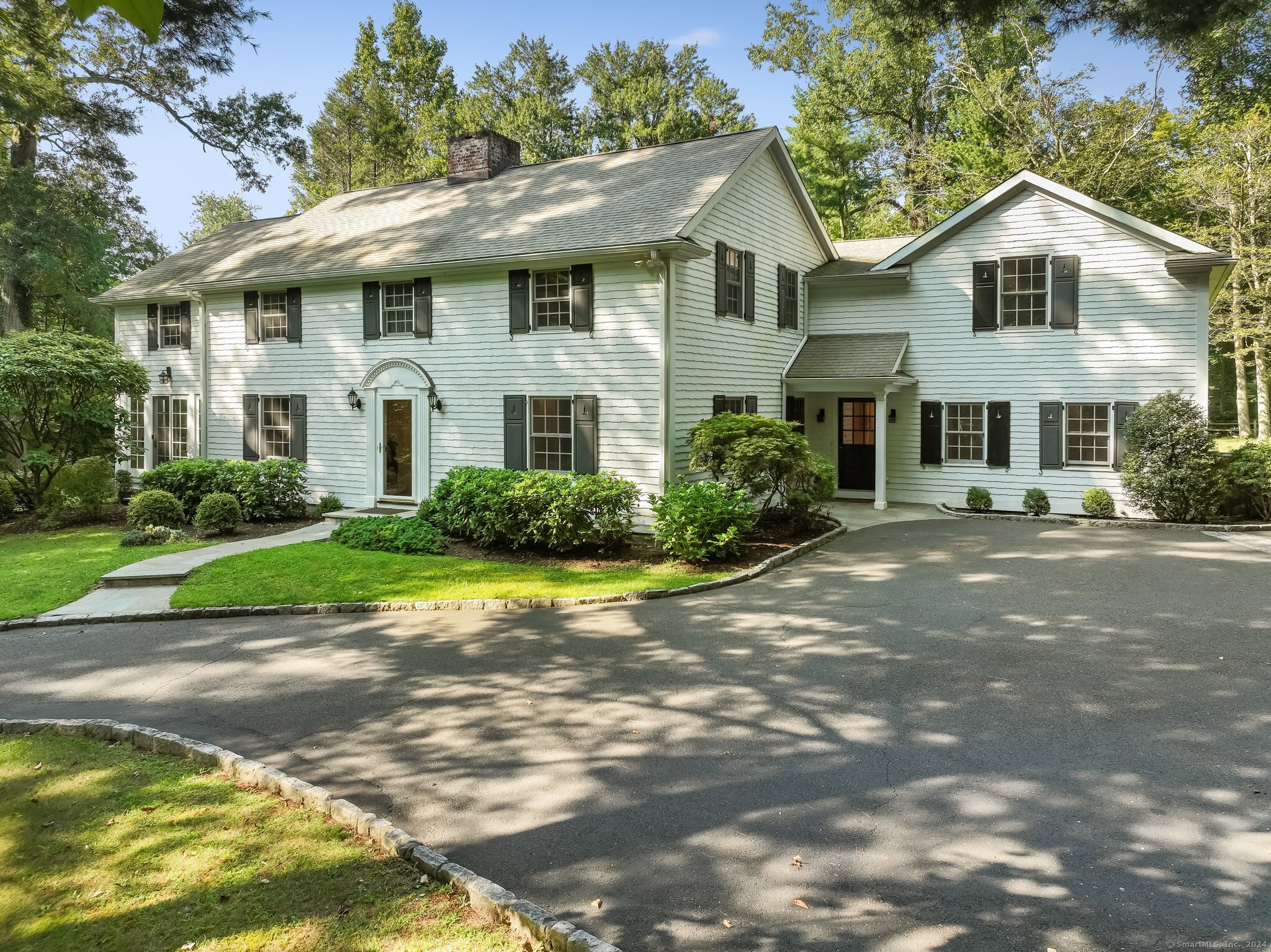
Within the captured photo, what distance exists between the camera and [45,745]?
5637 mm

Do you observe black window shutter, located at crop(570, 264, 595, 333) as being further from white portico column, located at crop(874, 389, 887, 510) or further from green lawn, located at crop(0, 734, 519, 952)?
green lawn, located at crop(0, 734, 519, 952)

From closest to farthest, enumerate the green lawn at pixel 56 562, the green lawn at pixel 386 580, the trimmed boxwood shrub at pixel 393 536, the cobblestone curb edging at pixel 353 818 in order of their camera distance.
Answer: the cobblestone curb edging at pixel 353 818, the green lawn at pixel 386 580, the green lawn at pixel 56 562, the trimmed boxwood shrub at pixel 393 536

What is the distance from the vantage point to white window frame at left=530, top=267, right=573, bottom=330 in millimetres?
14656

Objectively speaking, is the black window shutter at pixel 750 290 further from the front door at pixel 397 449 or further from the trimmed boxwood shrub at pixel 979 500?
the front door at pixel 397 449

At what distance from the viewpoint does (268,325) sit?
18.2 meters

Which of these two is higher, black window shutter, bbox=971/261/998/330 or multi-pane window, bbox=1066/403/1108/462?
black window shutter, bbox=971/261/998/330

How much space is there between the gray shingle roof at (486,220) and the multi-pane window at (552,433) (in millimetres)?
2728

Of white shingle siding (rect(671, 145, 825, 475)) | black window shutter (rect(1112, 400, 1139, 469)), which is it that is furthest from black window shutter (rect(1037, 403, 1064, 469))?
white shingle siding (rect(671, 145, 825, 475))

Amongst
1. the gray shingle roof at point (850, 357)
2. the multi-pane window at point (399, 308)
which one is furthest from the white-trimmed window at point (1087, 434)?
the multi-pane window at point (399, 308)

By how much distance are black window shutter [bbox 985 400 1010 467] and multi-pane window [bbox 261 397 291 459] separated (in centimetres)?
1537

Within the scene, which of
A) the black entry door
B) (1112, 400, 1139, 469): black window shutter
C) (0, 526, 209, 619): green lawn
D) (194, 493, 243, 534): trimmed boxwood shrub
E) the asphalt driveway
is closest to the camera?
the asphalt driveway

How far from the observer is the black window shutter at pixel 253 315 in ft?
59.6

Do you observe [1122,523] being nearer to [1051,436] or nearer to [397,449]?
[1051,436]

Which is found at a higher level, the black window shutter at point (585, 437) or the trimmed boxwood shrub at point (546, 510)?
the black window shutter at point (585, 437)
